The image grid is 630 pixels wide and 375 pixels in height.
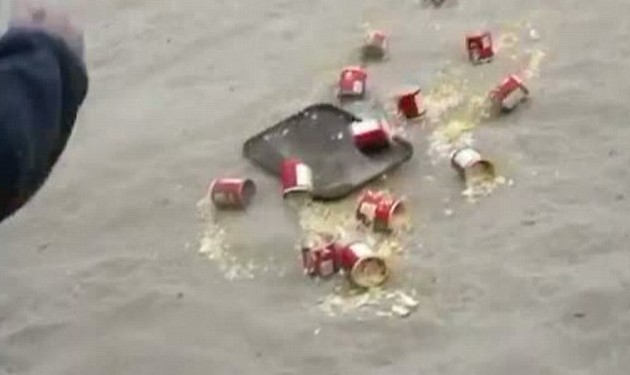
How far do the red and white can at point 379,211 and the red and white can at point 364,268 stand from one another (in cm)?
7

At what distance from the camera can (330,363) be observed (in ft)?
5.71

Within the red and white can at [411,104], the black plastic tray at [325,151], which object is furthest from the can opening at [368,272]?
the red and white can at [411,104]

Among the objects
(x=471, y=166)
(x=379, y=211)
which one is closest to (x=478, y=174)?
(x=471, y=166)

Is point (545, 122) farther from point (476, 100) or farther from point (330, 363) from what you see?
point (330, 363)

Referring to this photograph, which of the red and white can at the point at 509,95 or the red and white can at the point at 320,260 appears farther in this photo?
the red and white can at the point at 509,95

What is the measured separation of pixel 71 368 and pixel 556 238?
640 mm

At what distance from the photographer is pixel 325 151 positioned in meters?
2.15

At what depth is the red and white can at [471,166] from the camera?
2.00 m

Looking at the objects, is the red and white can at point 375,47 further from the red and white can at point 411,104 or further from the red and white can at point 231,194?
the red and white can at point 231,194

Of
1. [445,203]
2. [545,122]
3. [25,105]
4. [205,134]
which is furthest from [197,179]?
[25,105]

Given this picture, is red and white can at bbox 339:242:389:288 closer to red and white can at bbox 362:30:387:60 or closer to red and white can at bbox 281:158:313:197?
red and white can at bbox 281:158:313:197

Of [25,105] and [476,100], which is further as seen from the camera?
[476,100]

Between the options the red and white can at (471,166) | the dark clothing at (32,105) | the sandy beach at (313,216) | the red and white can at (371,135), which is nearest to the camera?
the dark clothing at (32,105)

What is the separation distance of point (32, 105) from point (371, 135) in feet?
2.91
